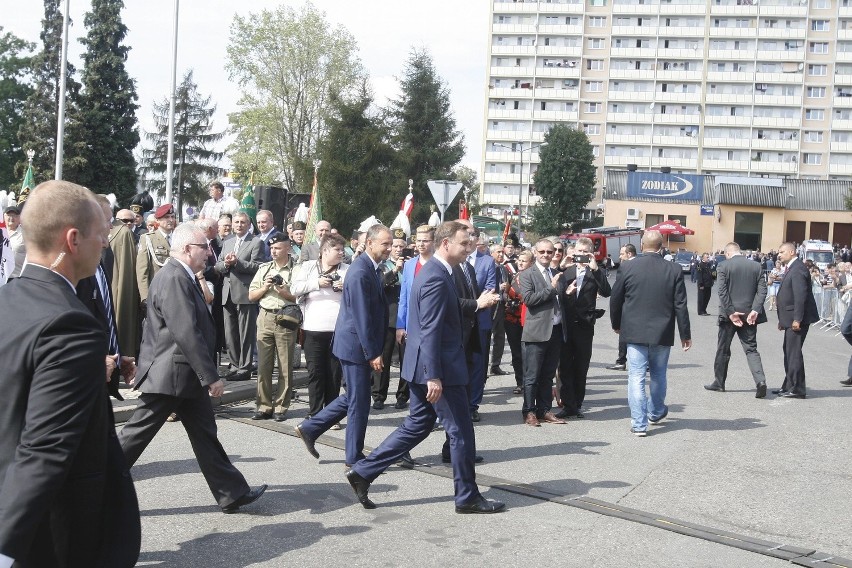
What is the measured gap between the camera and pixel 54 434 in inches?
106

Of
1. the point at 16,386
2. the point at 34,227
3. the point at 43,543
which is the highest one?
the point at 34,227

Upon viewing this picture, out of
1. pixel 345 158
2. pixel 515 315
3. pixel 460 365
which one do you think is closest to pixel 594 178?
pixel 345 158

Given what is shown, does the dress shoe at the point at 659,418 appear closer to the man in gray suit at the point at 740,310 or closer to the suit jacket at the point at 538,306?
the suit jacket at the point at 538,306

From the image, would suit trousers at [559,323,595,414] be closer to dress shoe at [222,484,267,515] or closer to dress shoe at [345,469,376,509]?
dress shoe at [345,469,376,509]

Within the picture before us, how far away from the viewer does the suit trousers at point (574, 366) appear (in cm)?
1020

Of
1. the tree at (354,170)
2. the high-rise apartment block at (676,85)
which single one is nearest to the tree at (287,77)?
the tree at (354,170)

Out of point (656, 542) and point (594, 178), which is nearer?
point (656, 542)

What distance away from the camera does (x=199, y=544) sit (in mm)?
5379

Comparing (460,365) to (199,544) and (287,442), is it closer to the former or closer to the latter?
(199,544)

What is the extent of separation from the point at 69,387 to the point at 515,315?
32.5 feet

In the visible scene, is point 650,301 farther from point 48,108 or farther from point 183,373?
point 48,108

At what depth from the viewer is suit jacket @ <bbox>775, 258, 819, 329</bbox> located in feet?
40.5

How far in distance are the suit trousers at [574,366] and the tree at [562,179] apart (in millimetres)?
81975

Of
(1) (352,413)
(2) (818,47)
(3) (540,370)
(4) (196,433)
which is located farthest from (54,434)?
(2) (818,47)
